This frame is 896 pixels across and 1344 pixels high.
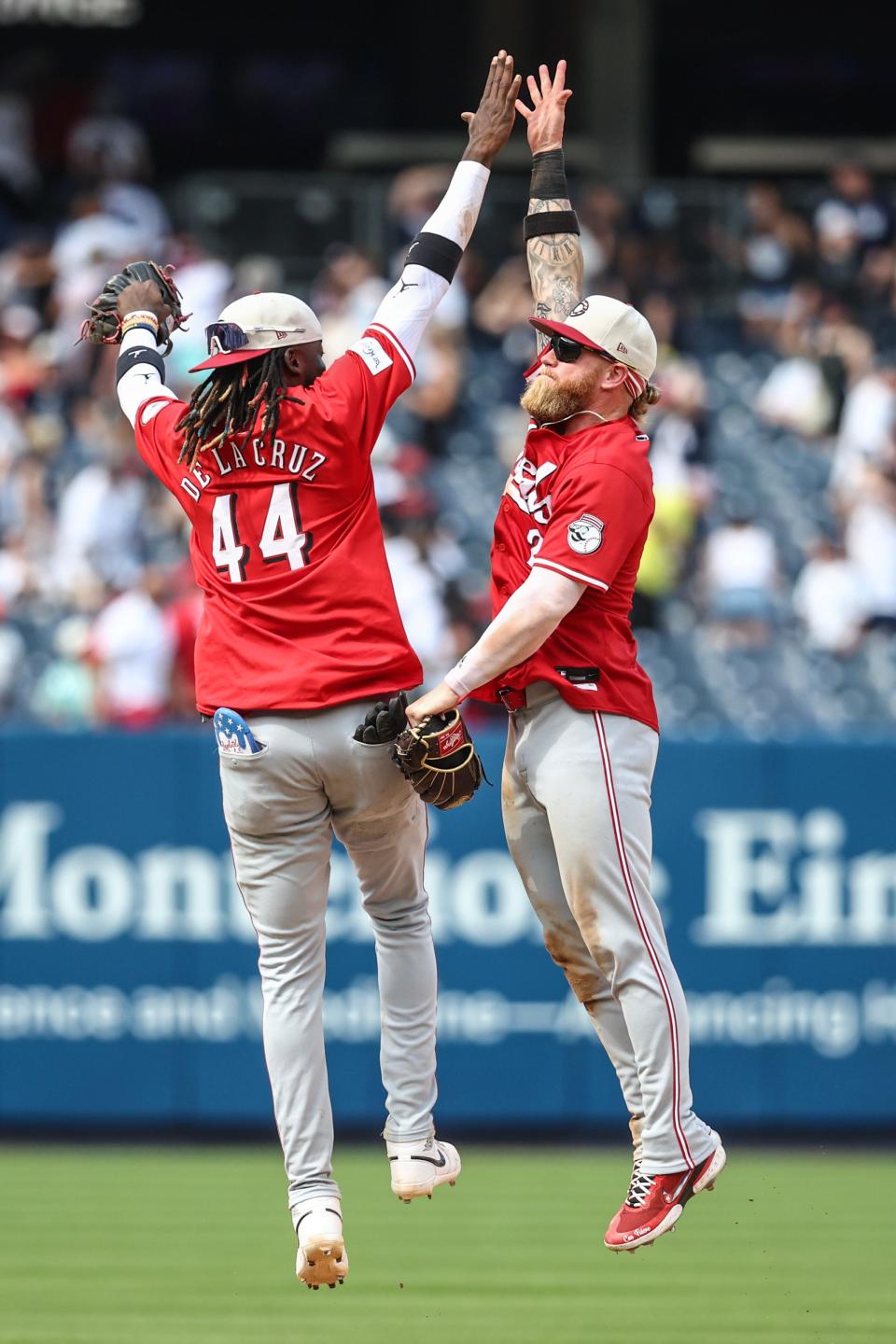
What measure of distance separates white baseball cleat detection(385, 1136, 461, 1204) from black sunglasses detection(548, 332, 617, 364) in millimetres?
2175

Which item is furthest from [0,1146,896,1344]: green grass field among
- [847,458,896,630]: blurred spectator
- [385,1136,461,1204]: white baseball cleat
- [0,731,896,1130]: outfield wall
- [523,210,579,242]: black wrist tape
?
[847,458,896,630]: blurred spectator

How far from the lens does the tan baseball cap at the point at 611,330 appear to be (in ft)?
18.8

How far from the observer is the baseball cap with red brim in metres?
5.74

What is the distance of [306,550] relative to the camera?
5.73 metres

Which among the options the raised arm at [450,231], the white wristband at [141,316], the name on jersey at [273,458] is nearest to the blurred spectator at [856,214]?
the raised arm at [450,231]

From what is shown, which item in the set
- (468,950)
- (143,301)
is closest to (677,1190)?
(143,301)

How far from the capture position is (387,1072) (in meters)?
6.05

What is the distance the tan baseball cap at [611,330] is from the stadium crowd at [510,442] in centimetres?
580

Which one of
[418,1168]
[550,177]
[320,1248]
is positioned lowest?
[320,1248]

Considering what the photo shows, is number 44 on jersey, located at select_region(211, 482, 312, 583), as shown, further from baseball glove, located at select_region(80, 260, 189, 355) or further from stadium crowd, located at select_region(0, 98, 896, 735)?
stadium crowd, located at select_region(0, 98, 896, 735)

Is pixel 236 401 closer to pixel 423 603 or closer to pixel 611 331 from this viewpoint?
pixel 611 331

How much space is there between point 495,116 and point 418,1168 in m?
2.92

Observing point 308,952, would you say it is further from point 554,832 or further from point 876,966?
point 876,966

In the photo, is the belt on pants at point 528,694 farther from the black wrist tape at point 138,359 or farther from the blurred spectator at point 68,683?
the blurred spectator at point 68,683
